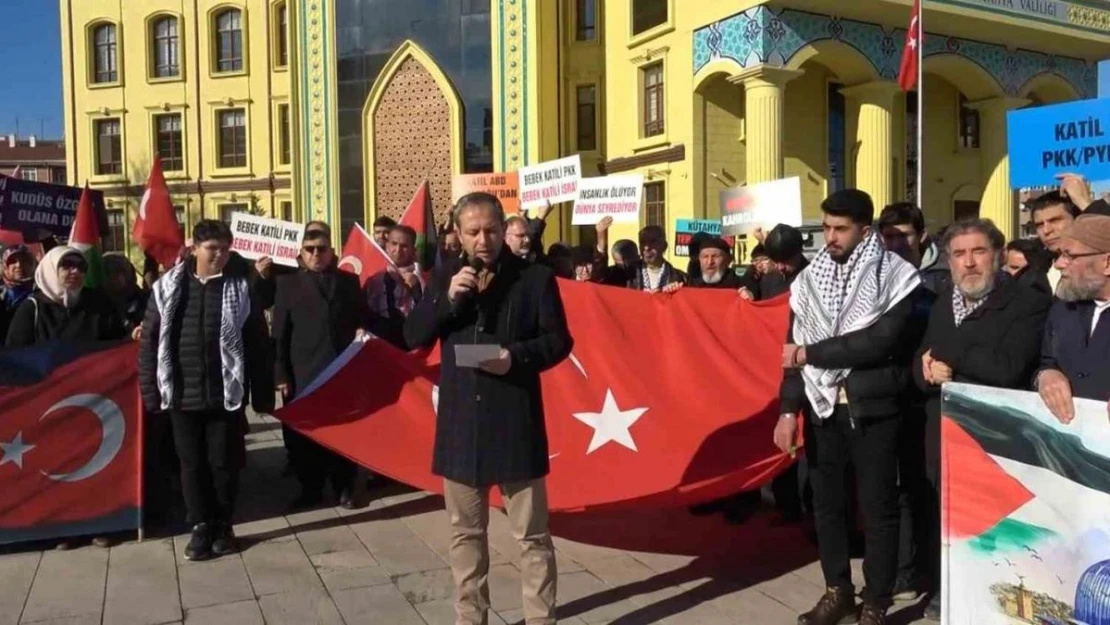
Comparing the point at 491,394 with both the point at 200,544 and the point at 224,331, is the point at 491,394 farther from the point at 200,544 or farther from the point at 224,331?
the point at 200,544

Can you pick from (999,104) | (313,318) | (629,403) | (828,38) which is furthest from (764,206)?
(999,104)

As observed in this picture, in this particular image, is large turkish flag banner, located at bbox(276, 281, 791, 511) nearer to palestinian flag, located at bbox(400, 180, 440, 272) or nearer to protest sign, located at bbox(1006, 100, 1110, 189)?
protest sign, located at bbox(1006, 100, 1110, 189)

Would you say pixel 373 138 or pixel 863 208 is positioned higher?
pixel 373 138

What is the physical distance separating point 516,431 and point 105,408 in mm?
3190

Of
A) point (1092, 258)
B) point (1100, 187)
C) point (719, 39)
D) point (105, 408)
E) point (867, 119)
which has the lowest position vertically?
point (105, 408)

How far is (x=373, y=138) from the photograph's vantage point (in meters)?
26.4

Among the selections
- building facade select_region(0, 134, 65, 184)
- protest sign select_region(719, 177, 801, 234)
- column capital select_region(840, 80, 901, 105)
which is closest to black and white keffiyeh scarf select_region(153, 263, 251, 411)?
protest sign select_region(719, 177, 801, 234)

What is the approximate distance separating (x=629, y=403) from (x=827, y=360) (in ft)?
5.32

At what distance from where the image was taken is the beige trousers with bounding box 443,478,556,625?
395cm

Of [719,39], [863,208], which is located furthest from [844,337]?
[719,39]

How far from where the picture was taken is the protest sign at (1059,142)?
571 centimetres

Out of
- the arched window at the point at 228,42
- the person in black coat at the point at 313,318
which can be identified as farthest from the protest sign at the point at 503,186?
the arched window at the point at 228,42

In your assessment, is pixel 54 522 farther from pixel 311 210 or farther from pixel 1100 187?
pixel 311 210

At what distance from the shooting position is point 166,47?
34344 mm
